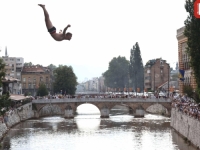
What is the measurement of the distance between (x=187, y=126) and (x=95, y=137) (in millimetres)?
13595

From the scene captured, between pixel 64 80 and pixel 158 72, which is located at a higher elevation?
pixel 158 72

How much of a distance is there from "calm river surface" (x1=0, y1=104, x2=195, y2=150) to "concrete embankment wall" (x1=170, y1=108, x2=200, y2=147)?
0.95m

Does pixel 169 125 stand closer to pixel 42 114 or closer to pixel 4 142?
pixel 4 142

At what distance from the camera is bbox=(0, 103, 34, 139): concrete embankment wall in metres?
62.5

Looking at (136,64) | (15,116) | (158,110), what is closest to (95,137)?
(15,116)

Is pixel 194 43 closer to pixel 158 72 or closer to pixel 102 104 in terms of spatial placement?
pixel 102 104

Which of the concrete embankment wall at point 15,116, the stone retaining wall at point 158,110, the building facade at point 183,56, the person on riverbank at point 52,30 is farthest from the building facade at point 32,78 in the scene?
the person on riverbank at point 52,30

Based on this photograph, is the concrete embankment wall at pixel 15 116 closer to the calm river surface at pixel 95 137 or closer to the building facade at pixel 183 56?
the calm river surface at pixel 95 137

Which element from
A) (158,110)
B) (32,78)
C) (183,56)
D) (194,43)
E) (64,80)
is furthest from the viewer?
(32,78)

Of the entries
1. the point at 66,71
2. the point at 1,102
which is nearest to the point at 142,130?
the point at 1,102

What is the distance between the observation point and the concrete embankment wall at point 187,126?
4488cm

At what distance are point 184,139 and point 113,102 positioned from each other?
4345 centimetres

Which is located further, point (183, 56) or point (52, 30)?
point (183, 56)

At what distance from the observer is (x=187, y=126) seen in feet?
172
